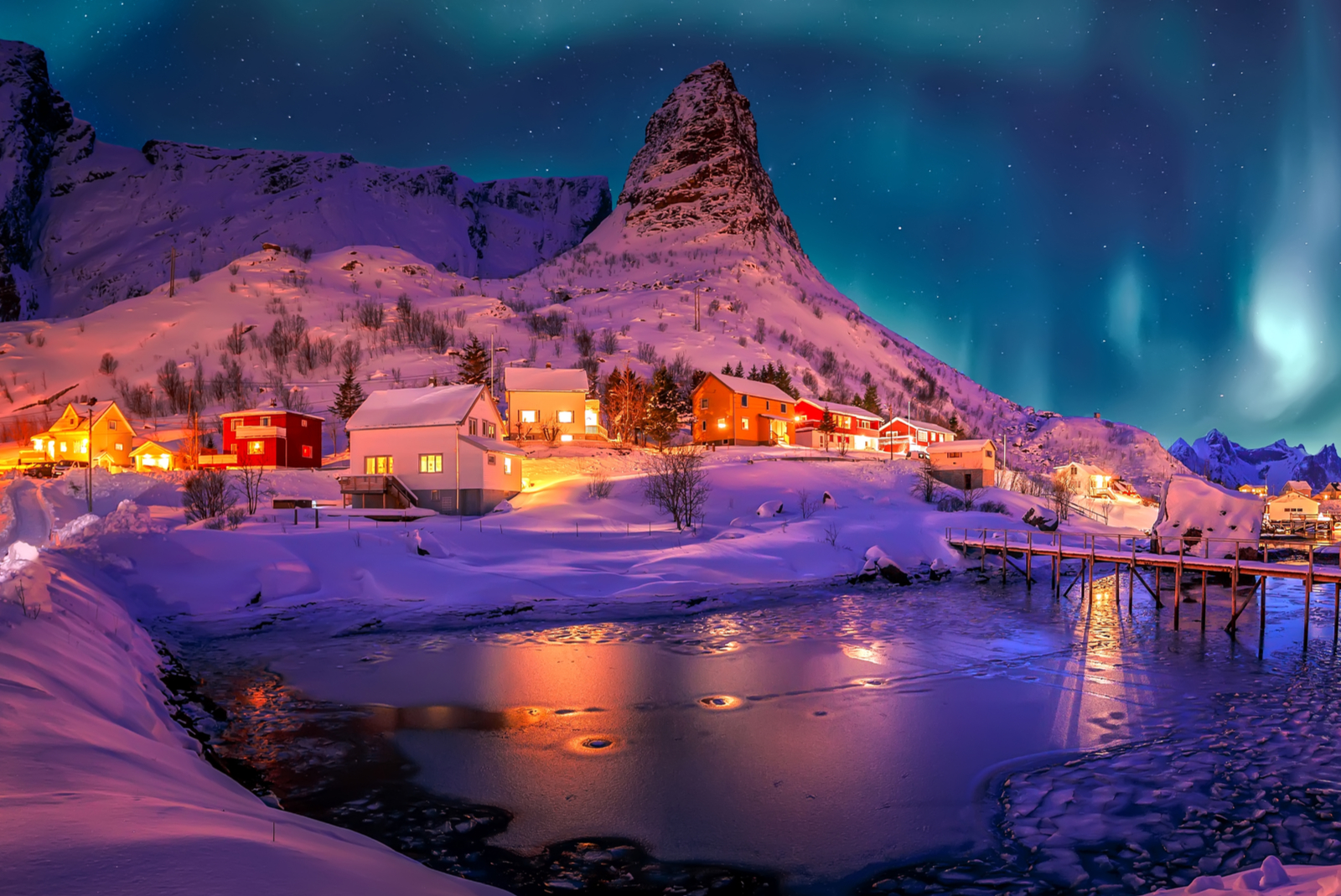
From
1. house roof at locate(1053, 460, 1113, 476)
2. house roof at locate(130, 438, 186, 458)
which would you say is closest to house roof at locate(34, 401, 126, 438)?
house roof at locate(130, 438, 186, 458)

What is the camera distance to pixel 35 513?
40844mm

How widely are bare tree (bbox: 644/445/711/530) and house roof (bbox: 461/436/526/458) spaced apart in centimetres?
1004

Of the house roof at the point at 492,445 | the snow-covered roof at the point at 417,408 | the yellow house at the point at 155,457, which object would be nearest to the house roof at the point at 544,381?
the snow-covered roof at the point at 417,408

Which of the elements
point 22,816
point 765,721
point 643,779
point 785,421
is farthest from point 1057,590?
point 785,421

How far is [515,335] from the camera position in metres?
127

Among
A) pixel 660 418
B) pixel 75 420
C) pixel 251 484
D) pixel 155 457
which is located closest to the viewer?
pixel 251 484

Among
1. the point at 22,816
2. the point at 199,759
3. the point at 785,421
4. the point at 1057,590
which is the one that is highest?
the point at 785,421

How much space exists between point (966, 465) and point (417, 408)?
48507 mm

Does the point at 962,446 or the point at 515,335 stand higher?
the point at 515,335

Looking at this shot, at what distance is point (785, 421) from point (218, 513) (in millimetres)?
62634

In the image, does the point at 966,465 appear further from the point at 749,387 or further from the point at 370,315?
the point at 370,315

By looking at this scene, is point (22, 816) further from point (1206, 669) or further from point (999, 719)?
point (1206, 669)

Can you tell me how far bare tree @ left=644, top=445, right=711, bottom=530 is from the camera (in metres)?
45.4

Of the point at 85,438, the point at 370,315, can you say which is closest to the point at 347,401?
the point at 85,438
